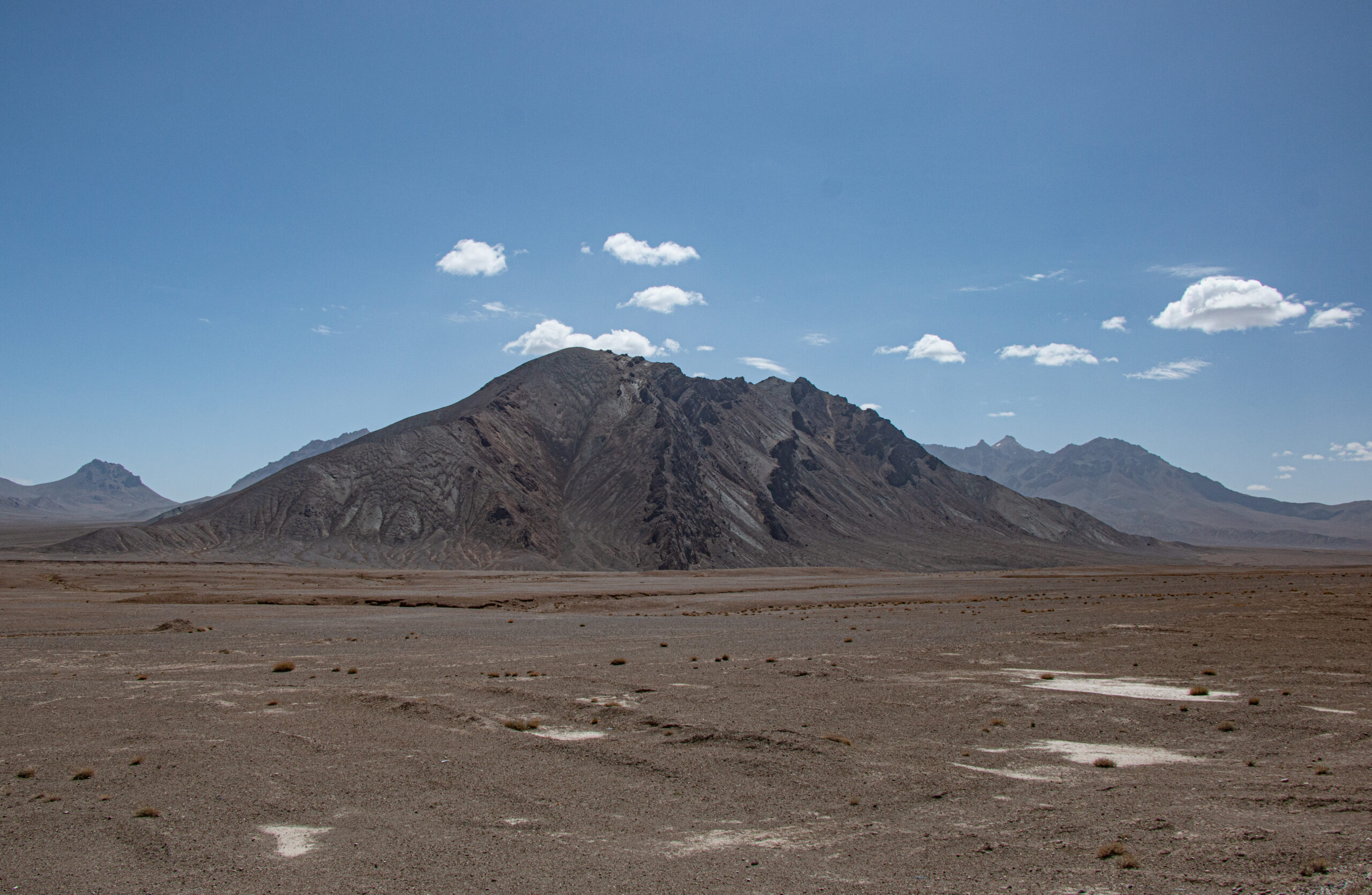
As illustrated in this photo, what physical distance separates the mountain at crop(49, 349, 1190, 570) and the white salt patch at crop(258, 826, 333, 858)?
360ft

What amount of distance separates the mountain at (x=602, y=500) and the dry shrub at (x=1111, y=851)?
113101 mm

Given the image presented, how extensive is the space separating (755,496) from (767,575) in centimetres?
5039

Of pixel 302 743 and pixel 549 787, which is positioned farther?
pixel 302 743

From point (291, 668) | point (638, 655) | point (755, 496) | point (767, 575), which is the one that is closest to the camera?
point (291, 668)

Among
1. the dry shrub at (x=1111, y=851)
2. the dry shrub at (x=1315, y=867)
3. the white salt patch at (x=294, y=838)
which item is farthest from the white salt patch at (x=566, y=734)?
the dry shrub at (x=1315, y=867)

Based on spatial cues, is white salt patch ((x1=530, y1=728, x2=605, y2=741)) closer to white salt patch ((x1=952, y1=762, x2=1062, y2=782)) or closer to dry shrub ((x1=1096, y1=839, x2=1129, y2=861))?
white salt patch ((x1=952, y1=762, x2=1062, y2=782))

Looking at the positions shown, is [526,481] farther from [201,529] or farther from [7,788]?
[7,788]

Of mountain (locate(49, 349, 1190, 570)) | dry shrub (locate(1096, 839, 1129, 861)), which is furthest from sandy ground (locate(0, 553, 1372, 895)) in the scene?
mountain (locate(49, 349, 1190, 570))

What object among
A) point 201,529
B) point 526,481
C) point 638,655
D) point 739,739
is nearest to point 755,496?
point 526,481

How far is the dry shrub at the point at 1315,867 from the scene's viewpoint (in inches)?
318

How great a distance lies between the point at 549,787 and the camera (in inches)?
489

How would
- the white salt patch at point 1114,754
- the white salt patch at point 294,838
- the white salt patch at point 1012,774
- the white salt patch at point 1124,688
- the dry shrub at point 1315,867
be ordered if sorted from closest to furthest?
1. the dry shrub at point 1315,867
2. the white salt patch at point 294,838
3. the white salt patch at point 1012,774
4. the white salt patch at point 1114,754
5. the white salt patch at point 1124,688

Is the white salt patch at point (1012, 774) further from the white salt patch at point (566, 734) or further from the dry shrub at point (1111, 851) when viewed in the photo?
the white salt patch at point (566, 734)

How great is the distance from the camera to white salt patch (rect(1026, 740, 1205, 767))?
531 inches
